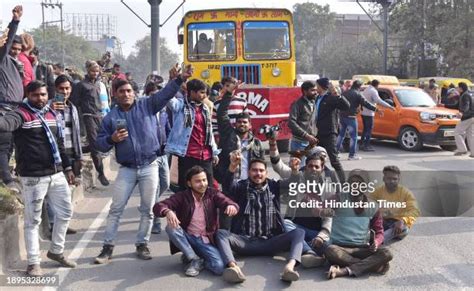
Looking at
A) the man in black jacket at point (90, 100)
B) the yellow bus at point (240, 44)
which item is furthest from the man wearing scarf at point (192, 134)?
the yellow bus at point (240, 44)

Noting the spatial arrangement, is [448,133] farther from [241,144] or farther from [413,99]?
[241,144]

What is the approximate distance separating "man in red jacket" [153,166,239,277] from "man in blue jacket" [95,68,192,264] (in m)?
0.35

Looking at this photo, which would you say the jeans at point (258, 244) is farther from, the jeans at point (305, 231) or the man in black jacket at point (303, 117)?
the man in black jacket at point (303, 117)

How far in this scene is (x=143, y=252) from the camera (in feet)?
18.1

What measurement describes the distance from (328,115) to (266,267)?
2.87 meters

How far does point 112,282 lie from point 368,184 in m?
2.55

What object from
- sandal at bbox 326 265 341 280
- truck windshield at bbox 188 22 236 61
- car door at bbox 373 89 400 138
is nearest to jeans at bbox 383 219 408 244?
sandal at bbox 326 265 341 280

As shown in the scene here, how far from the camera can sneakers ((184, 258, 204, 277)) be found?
5.04 meters

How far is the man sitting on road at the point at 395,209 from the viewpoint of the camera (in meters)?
5.55

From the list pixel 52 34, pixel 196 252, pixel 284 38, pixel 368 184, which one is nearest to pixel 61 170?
pixel 196 252

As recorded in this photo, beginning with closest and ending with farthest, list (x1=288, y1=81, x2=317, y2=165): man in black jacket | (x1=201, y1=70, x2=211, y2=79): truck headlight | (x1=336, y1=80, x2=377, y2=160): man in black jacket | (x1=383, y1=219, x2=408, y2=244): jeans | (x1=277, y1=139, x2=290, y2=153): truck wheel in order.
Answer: (x1=383, y1=219, x2=408, y2=244): jeans < (x1=288, y1=81, x2=317, y2=165): man in black jacket < (x1=336, y1=80, x2=377, y2=160): man in black jacket < (x1=277, y1=139, x2=290, y2=153): truck wheel < (x1=201, y1=70, x2=211, y2=79): truck headlight

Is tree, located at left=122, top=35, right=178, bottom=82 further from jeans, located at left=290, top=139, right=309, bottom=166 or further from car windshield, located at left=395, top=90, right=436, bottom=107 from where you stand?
jeans, located at left=290, top=139, right=309, bottom=166

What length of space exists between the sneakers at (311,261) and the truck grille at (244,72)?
7.75 meters

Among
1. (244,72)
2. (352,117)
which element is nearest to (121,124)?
(352,117)
